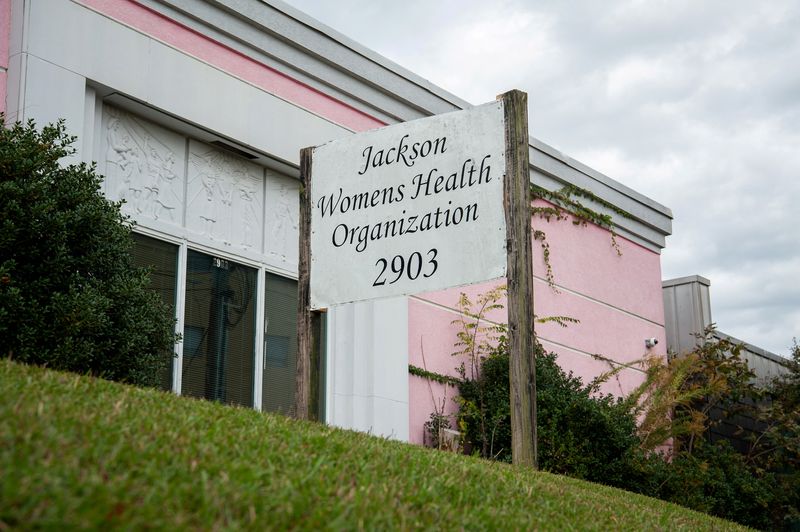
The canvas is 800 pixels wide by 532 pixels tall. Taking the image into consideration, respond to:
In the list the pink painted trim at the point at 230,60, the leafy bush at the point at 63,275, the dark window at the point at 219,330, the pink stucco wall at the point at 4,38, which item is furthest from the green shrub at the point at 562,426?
the pink stucco wall at the point at 4,38

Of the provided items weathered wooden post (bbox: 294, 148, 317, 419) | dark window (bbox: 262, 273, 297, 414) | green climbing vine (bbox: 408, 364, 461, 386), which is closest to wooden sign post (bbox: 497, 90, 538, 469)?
weathered wooden post (bbox: 294, 148, 317, 419)

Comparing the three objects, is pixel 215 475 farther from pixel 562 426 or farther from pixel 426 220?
pixel 562 426

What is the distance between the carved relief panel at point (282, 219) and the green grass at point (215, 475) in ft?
17.5

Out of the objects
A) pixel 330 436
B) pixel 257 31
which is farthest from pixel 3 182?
pixel 257 31

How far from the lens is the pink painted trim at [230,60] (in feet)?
32.3

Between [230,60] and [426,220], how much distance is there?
4538mm

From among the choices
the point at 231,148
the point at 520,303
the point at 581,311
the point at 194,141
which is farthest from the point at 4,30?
the point at 581,311

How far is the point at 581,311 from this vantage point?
15820 mm

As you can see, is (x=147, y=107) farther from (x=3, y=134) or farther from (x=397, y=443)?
(x=397, y=443)

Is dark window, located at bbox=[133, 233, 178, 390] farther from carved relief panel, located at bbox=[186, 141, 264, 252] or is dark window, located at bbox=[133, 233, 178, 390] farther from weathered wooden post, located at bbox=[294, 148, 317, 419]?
weathered wooden post, located at bbox=[294, 148, 317, 419]

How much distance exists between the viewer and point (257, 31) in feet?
36.8

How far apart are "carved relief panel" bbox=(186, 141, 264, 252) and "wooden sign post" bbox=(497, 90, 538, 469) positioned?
4.47 meters

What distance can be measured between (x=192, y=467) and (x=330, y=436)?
6.10 feet

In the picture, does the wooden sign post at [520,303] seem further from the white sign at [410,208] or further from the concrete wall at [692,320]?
the concrete wall at [692,320]
